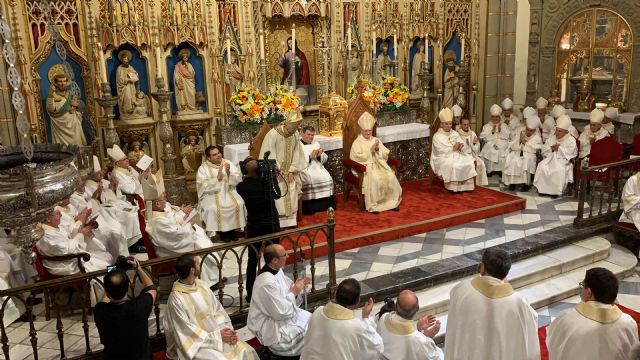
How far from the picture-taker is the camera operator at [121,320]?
165 inches

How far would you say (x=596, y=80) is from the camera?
12.2 meters

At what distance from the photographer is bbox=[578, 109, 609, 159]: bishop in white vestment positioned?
1048 centimetres

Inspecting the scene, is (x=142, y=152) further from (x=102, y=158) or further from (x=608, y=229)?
(x=608, y=229)

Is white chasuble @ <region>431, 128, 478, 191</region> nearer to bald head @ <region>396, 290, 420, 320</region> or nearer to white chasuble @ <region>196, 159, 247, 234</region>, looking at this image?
white chasuble @ <region>196, 159, 247, 234</region>

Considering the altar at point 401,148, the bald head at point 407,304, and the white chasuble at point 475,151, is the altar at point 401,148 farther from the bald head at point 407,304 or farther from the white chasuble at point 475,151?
the bald head at point 407,304

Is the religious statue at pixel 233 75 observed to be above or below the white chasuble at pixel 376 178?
above

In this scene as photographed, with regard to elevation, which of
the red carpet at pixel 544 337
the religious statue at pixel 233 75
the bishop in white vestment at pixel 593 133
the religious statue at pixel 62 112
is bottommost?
the red carpet at pixel 544 337

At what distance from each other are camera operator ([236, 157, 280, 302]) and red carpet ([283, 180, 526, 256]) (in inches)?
59.1

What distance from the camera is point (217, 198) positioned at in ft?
26.8

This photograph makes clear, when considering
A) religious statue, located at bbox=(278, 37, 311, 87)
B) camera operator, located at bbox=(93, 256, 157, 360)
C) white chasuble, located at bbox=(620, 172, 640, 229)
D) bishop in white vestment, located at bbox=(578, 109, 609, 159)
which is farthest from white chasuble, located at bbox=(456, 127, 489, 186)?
camera operator, located at bbox=(93, 256, 157, 360)

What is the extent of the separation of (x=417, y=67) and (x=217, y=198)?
21.2 feet

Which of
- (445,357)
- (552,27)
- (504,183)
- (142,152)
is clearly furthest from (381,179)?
(552,27)

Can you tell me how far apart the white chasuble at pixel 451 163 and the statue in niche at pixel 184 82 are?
453cm

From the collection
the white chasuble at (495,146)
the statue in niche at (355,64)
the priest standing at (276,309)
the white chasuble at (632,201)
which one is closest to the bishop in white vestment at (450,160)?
the white chasuble at (495,146)
